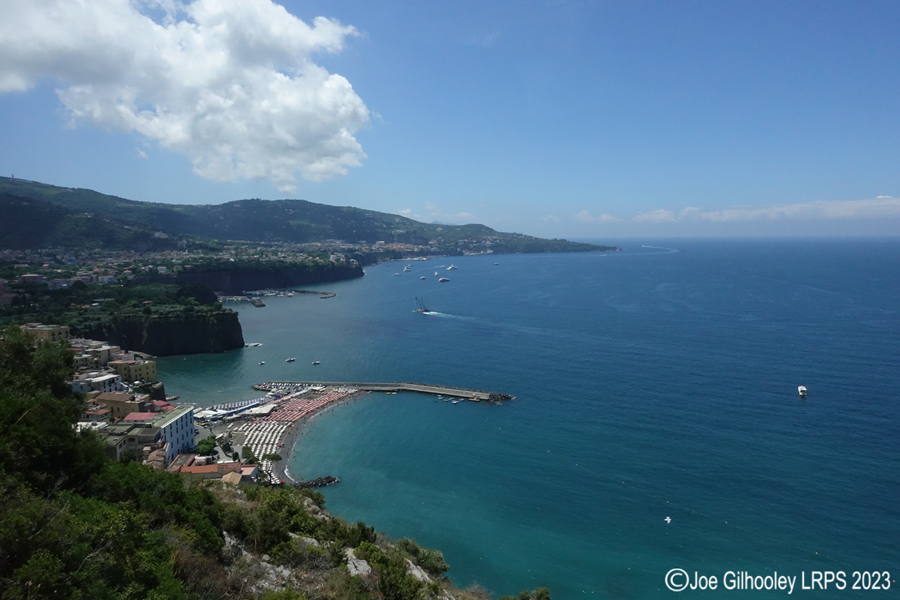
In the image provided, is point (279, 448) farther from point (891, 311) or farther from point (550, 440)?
point (891, 311)

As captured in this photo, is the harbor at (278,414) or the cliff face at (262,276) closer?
the harbor at (278,414)

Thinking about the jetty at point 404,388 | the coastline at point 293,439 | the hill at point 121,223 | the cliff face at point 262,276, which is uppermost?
the hill at point 121,223

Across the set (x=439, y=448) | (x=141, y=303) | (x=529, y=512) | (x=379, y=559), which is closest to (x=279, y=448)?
(x=439, y=448)

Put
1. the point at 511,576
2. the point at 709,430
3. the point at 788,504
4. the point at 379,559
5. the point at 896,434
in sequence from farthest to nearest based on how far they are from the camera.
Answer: the point at 709,430
the point at 896,434
the point at 788,504
the point at 511,576
the point at 379,559

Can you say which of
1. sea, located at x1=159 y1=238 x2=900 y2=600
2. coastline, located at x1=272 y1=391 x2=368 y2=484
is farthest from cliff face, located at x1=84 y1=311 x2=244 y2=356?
coastline, located at x1=272 y1=391 x2=368 y2=484

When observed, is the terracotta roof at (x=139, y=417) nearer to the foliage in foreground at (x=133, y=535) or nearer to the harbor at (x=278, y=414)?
the harbor at (x=278, y=414)

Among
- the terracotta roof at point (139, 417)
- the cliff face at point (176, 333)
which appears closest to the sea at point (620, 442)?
the cliff face at point (176, 333)

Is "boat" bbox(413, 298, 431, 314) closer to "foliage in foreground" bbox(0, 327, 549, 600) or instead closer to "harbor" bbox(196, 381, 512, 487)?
"harbor" bbox(196, 381, 512, 487)

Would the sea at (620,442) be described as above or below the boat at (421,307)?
below
